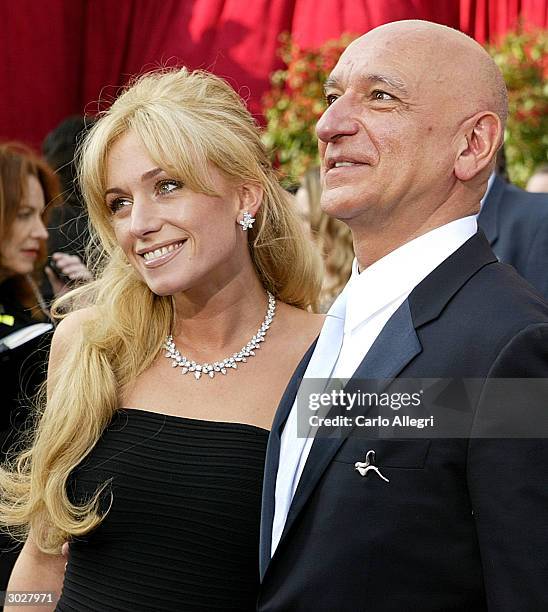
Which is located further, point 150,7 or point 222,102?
point 150,7

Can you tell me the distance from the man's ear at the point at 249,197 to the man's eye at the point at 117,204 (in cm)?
26

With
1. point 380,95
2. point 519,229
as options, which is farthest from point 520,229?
point 380,95

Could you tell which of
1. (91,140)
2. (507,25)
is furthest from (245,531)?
(507,25)

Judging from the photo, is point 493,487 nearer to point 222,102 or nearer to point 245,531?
point 245,531

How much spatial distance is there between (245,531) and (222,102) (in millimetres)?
956

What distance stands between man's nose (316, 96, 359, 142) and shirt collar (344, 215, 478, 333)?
228mm

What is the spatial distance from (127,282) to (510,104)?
3.97 m

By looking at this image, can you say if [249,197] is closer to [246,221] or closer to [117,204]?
[246,221]

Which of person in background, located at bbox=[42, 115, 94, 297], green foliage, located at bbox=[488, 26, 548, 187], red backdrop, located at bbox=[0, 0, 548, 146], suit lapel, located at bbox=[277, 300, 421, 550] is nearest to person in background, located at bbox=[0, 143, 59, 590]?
person in background, located at bbox=[42, 115, 94, 297]

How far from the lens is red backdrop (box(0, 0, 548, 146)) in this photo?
6785 millimetres

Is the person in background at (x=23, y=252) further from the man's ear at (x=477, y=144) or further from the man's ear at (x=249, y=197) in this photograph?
the man's ear at (x=477, y=144)

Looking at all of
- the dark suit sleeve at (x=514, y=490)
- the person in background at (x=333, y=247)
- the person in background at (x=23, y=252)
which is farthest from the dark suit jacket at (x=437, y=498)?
the person in background at (x=333, y=247)

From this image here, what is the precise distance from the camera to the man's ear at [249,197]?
2.23 meters

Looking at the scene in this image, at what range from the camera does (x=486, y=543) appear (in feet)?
4.50
